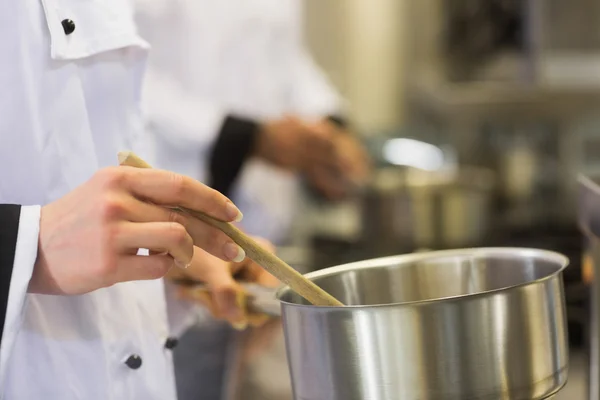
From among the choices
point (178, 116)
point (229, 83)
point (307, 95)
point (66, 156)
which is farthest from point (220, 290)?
point (307, 95)

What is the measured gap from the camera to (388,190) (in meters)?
1.56

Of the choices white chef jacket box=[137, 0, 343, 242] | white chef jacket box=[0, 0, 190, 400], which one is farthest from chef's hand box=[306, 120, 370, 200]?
white chef jacket box=[0, 0, 190, 400]

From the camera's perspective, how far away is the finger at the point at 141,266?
53cm

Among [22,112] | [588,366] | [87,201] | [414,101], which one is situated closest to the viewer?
[87,201]

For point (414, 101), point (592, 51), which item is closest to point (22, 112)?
point (592, 51)

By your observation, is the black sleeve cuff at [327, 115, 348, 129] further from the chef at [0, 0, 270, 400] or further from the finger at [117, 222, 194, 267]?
the finger at [117, 222, 194, 267]

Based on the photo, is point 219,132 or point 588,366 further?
point 219,132

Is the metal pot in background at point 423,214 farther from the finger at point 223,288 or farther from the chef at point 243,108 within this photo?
the finger at point 223,288

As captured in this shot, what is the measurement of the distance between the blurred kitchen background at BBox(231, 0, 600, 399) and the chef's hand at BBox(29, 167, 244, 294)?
2.61ft

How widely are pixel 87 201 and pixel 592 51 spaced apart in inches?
74.8

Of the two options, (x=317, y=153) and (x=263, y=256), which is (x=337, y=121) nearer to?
(x=317, y=153)

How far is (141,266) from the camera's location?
0.53 metres

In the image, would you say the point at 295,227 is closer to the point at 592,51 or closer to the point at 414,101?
the point at 414,101

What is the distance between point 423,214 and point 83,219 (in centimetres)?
106
